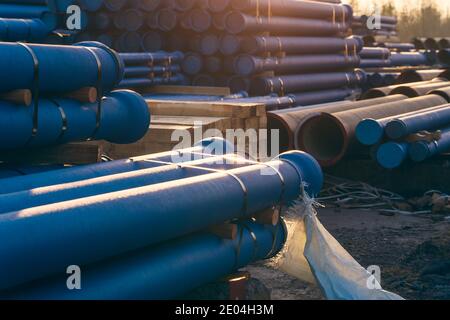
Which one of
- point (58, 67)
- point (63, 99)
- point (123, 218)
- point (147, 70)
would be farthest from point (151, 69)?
point (123, 218)

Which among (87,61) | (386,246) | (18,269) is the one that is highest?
(87,61)

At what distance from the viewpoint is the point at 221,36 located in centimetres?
1185

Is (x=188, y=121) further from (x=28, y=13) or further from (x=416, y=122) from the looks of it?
(x=28, y=13)

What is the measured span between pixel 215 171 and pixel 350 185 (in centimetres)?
416

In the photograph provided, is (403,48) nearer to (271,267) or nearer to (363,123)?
(363,123)

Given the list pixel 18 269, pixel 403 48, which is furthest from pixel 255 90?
pixel 403 48

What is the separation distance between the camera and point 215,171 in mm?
4719

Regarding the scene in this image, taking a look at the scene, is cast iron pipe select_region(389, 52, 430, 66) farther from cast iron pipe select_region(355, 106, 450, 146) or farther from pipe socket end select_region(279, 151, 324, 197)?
pipe socket end select_region(279, 151, 324, 197)

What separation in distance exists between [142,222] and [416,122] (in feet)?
17.4

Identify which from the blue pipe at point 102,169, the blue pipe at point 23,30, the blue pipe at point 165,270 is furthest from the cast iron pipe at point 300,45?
the blue pipe at point 165,270

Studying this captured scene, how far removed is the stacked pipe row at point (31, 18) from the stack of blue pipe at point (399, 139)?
4.37 m

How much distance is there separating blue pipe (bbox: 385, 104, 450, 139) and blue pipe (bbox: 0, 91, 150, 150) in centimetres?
344

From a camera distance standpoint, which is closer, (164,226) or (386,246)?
(164,226)

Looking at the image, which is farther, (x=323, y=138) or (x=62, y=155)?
(x=323, y=138)
